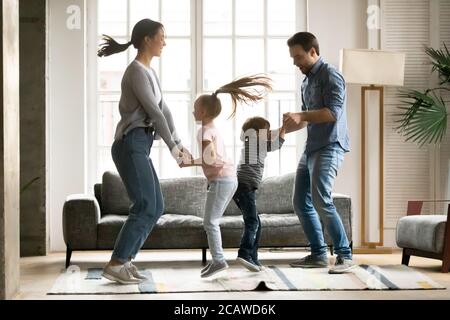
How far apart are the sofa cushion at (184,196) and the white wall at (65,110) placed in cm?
103

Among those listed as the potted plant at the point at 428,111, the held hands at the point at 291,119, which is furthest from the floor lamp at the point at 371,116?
the held hands at the point at 291,119

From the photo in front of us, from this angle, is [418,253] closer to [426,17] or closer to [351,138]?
[351,138]

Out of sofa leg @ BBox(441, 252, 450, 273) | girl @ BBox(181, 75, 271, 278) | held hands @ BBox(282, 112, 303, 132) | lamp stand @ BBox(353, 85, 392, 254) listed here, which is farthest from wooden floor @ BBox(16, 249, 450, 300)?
held hands @ BBox(282, 112, 303, 132)

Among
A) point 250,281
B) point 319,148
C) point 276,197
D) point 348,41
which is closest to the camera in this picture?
point 250,281

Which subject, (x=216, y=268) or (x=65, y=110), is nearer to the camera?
(x=216, y=268)

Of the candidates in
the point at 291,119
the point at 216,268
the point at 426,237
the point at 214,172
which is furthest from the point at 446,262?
the point at 214,172

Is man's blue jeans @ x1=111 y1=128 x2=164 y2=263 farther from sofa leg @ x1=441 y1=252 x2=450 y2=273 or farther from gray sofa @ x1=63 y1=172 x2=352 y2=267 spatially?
sofa leg @ x1=441 y1=252 x2=450 y2=273

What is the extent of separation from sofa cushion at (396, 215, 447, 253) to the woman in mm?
1814

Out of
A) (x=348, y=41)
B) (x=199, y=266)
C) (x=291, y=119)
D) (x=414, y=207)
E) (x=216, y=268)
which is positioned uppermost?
(x=348, y=41)

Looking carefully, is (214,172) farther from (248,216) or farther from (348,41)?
(348,41)

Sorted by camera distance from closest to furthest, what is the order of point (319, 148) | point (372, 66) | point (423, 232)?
1. point (319, 148)
2. point (423, 232)
3. point (372, 66)

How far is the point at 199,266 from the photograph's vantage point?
249 inches

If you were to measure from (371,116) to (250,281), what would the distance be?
287cm

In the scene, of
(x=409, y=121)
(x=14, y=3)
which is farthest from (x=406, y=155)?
(x=14, y=3)
